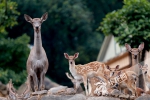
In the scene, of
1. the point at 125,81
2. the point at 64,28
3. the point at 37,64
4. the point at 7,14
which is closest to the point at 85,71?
the point at 125,81

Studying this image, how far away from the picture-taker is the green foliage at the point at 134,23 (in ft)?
85.8

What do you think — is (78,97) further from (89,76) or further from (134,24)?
(134,24)

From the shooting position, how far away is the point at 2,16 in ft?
97.5

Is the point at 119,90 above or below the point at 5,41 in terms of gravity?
below

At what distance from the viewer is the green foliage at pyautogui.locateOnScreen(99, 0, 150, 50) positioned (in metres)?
26.2

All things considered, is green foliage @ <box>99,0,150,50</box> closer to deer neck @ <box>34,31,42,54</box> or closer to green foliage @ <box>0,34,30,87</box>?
deer neck @ <box>34,31,42,54</box>

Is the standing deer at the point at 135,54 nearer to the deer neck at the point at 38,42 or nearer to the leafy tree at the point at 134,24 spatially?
the deer neck at the point at 38,42

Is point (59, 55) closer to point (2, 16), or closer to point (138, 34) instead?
point (2, 16)

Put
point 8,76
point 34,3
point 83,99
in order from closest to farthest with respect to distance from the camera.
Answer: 1. point 83,99
2. point 8,76
3. point 34,3

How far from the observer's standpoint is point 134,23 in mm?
26484

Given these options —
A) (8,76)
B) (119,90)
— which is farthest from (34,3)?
(119,90)

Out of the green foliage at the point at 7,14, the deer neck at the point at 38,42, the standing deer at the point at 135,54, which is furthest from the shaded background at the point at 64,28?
the deer neck at the point at 38,42

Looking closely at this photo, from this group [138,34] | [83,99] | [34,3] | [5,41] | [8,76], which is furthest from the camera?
[34,3]

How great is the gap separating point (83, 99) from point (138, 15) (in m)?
7.96
